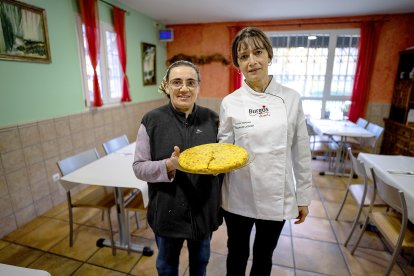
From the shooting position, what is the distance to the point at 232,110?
1.03 metres

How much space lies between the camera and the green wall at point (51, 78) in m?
2.11

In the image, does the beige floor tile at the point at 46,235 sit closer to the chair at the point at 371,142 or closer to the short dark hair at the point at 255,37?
the short dark hair at the point at 255,37

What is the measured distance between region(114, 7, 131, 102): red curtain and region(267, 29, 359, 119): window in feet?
8.68

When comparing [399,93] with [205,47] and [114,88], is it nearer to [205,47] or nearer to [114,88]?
[205,47]

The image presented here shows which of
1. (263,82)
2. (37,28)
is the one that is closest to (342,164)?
(263,82)

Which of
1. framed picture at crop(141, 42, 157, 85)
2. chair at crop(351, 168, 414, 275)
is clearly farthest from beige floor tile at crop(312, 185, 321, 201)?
framed picture at crop(141, 42, 157, 85)

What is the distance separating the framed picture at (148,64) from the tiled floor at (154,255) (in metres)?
2.72

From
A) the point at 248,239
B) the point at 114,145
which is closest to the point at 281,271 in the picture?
the point at 248,239

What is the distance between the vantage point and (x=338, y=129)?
3.47 meters

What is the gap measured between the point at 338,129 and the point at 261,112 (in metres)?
2.98

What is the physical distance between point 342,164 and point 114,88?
3731mm

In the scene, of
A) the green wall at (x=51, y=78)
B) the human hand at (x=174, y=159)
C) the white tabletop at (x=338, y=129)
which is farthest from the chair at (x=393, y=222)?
the green wall at (x=51, y=78)

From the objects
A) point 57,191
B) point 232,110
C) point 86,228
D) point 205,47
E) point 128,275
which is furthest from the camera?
point 205,47

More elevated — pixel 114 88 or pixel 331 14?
pixel 331 14
